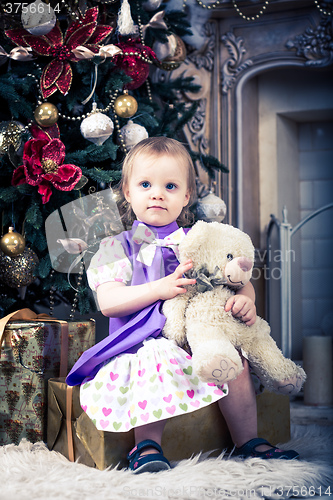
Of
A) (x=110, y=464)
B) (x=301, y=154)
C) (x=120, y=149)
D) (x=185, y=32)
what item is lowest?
(x=110, y=464)

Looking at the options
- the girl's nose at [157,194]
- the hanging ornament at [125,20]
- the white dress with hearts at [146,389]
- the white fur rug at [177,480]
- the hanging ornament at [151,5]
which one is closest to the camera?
the white fur rug at [177,480]

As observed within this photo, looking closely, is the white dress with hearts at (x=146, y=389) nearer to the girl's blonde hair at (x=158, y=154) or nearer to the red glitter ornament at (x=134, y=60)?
the girl's blonde hair at (x=158, y=154)

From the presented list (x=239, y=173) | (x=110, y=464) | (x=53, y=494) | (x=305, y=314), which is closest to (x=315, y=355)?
(x=305, y=314)

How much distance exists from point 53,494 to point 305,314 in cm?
181

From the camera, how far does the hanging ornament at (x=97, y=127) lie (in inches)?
57.4

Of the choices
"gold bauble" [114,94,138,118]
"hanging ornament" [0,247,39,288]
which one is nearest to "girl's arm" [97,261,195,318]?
"hanging ornament" [0,247,39,288]

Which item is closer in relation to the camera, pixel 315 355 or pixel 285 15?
pixel 315 355

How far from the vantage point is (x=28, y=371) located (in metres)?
1.24

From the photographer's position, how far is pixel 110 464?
104cm

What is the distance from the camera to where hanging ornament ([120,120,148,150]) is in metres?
1.53

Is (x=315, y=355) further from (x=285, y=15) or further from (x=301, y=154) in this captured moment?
(x=285, y=15)

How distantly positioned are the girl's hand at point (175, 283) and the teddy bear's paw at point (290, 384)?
0.27m

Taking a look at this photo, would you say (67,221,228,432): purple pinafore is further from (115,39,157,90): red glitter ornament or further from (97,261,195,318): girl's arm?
(115,39,157,90): red glitter ornament

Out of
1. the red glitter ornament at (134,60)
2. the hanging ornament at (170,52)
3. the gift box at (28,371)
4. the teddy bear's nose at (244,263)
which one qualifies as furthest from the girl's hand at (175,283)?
the hanging ornament at (170,52)
